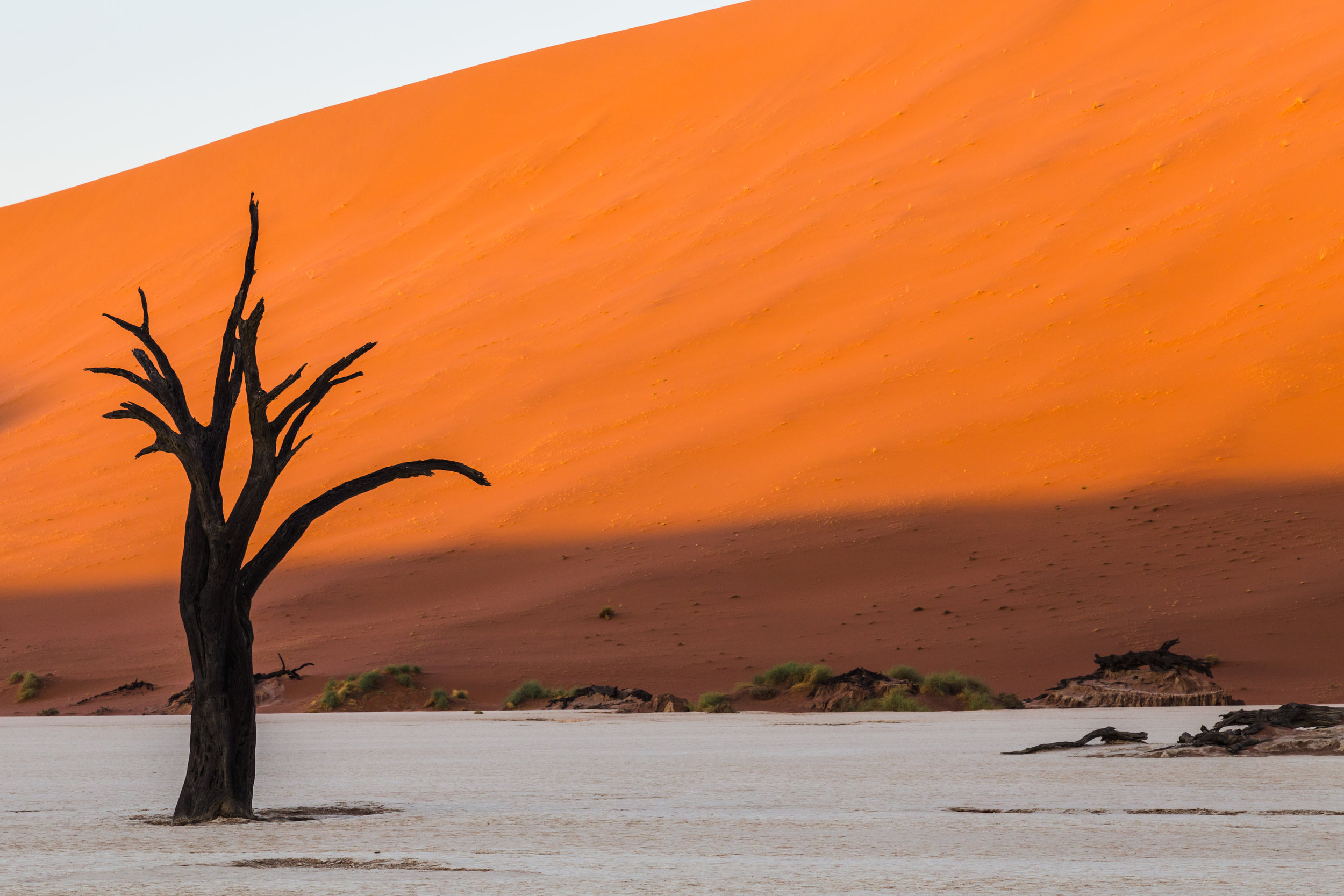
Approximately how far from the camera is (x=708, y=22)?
6025 centimetres

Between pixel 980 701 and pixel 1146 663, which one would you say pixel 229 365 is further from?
pixel 1146 663

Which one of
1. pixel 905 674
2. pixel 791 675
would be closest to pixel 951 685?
pixel 905 674

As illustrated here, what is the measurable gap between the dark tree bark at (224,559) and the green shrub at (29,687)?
74.0 feet

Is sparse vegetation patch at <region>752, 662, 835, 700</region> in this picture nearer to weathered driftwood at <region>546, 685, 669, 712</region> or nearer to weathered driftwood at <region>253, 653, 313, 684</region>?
weathered driftwood at <region>546, 685, 669, 712</region>

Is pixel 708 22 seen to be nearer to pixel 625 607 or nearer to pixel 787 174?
pixel 787 174

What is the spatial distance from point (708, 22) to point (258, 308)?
176 feet

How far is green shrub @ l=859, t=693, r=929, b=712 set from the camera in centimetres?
2206

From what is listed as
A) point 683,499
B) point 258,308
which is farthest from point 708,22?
point 258,308

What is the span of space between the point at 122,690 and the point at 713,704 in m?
11.3

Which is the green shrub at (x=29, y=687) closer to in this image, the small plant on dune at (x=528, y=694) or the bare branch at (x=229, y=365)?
the small plant on dune at (x=528, y=694)

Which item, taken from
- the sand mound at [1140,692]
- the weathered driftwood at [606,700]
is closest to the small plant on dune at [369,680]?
the weathered driftwood at [606,700]

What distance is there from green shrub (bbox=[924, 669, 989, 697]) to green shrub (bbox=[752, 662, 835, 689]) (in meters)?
1.44

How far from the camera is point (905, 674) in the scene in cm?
2455

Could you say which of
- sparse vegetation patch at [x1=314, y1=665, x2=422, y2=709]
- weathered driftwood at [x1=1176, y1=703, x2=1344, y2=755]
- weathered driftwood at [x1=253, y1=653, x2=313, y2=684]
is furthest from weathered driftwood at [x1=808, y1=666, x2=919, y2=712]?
weathered driftwood at [x1=1176, y1=703, x2=1344, y2=755]
